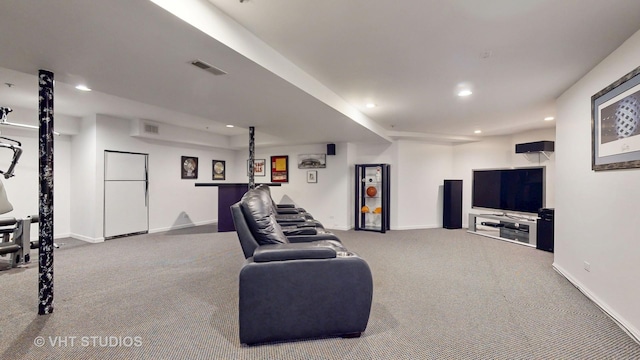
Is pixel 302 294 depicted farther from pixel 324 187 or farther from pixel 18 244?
pixel 324 187

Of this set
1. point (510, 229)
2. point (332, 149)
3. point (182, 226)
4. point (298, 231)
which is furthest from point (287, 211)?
point (510, 229)

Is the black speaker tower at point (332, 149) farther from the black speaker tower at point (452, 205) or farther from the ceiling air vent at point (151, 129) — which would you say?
the ceiling air vent at point (151, 129)

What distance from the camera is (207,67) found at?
2.43 meters

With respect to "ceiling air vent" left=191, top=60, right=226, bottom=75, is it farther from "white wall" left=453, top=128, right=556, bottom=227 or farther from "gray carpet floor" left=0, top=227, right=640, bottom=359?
"white wall" left=453, top=128, right=556, bottom=227

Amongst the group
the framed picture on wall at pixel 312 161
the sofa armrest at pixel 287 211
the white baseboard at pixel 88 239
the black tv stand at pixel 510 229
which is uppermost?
the framed picture on wall at pixel 312 161

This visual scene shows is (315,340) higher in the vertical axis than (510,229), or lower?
lower

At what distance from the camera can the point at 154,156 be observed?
6453 millimetres

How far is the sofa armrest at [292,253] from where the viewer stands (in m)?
2.00

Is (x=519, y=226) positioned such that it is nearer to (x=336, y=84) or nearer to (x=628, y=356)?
(x=628, y=356)

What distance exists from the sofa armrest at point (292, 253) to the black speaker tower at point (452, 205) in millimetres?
5649

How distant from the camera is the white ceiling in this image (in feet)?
6.08

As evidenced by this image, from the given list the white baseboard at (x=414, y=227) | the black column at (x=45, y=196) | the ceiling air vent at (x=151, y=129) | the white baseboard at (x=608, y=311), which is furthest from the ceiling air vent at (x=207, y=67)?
the white baseboard at (x=414, y=227)

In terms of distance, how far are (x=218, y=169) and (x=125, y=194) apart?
265 cm

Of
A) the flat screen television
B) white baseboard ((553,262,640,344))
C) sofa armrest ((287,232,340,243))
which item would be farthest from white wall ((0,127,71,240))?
the flat screen television
